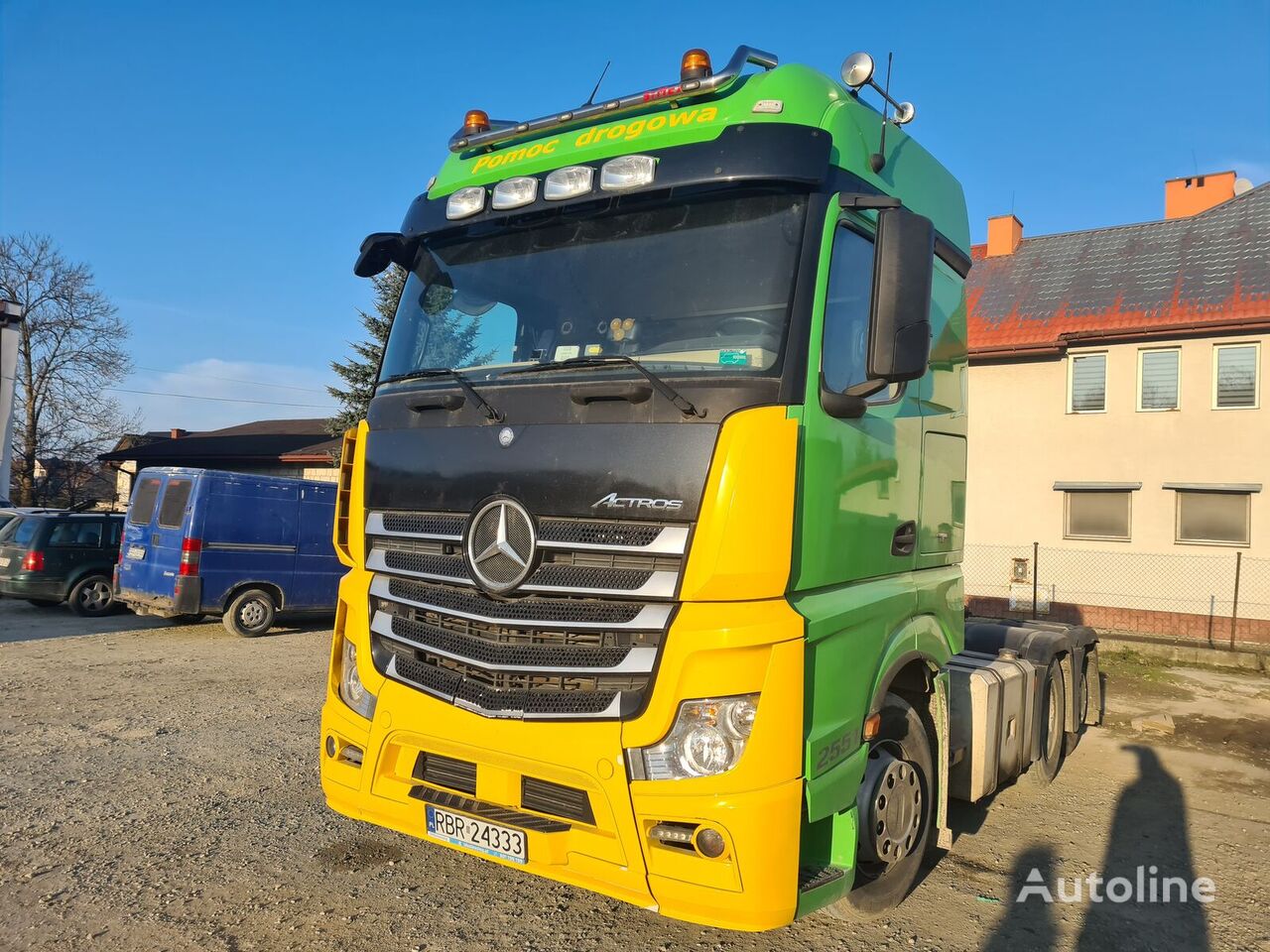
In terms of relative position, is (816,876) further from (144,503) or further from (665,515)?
(144,503)

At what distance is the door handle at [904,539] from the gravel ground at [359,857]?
169 cm

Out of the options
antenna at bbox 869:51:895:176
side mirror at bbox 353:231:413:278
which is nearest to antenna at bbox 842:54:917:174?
antenna at bbox 869:51:895:176

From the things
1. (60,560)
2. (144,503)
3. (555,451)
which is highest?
(555,451)

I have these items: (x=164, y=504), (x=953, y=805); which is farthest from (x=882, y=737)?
(x=164, y=504)

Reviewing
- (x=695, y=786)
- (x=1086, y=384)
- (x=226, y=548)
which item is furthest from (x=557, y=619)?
(x=1086, y=384)

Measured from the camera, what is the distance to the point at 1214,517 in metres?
15.8

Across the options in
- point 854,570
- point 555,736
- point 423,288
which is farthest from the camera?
point 423,288

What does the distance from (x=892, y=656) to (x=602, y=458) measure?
1.55 metres

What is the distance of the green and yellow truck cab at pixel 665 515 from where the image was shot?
2.96m

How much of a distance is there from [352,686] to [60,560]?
1272 centimetres

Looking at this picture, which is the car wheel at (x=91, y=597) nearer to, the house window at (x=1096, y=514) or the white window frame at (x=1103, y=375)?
the house window at (x=1096, y=514)

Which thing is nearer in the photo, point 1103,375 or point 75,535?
point 75,535

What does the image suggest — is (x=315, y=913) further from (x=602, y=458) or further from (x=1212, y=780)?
(x=1212, y=780)

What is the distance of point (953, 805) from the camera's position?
582 cm
